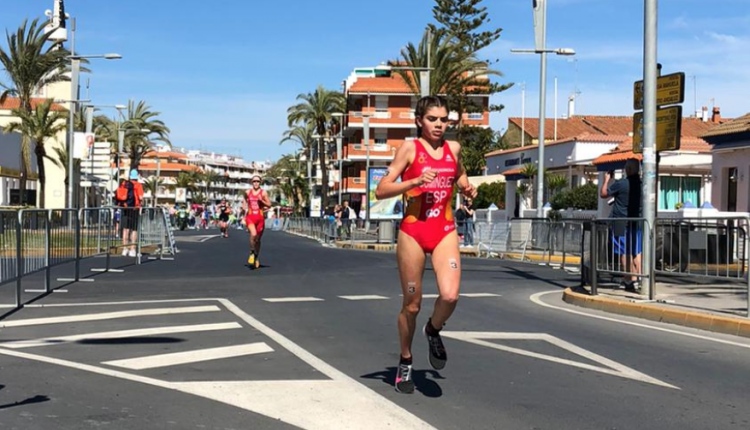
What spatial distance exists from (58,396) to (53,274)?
1148 cm

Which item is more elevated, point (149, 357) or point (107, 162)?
point (107, 162)

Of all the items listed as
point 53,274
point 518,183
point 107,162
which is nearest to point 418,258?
point 53,274

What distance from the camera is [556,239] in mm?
23891

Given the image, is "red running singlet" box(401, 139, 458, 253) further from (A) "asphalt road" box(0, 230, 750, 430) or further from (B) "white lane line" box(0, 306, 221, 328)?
(B) "white lane line" box(0, 306, 221, 328)

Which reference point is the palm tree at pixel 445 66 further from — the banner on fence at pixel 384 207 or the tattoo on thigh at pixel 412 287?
the tattoo on thigh at pixel 412 287

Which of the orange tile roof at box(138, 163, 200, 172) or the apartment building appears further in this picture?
the orange tile roof at box(138, 163, 200, 172)

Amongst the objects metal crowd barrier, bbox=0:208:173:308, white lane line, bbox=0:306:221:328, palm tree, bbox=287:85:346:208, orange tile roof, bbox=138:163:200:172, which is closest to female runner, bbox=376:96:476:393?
white lane line, bbox=0:306:221:328

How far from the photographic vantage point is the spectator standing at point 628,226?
1297cm

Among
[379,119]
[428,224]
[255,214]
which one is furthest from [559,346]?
[379,119]

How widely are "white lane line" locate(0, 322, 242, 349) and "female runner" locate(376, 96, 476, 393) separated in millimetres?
3576

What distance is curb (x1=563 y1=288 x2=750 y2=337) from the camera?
10133 mm

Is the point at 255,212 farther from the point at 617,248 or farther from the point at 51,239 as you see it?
the point at 617,248

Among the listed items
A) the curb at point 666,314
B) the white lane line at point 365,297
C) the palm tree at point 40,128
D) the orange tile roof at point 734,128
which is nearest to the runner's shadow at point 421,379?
the curb at point 666,314

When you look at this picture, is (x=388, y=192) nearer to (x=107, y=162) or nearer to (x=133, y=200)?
(x=133, y=200)
